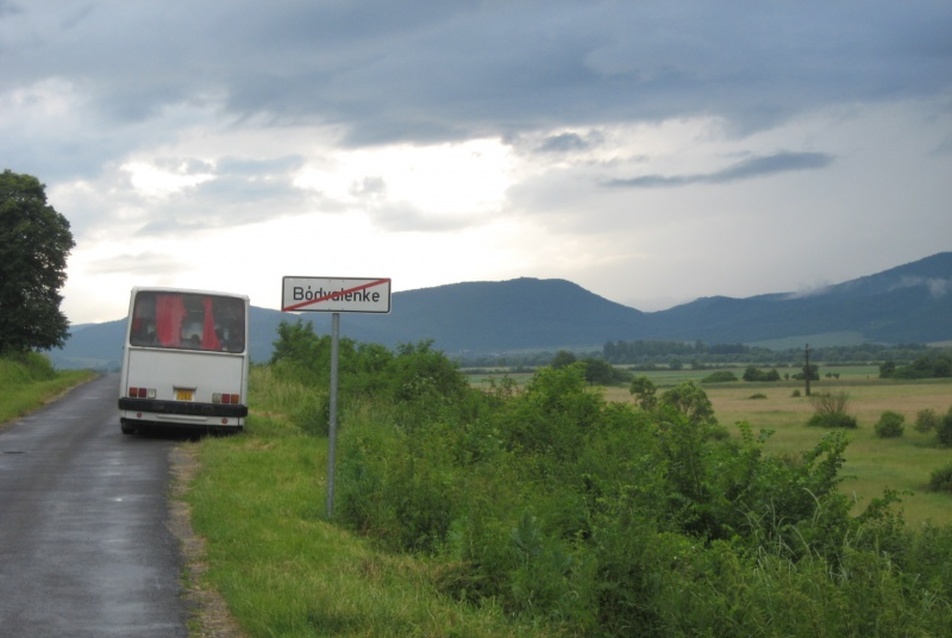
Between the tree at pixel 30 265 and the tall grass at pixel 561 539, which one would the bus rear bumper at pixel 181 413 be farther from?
the tree at pixel 30 265

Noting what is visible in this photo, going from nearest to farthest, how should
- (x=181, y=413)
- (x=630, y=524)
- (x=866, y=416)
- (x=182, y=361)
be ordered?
(x=630, y=524)
(x=181, y=413)
(x=182, y=361)
(x=866, y=416)

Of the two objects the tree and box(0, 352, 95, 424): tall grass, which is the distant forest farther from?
box(0, 352, 95, 424): tall grass

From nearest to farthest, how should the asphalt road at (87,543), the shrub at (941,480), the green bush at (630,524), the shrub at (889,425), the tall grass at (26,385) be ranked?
the asphalt road at (87,543)
the green bush at (630,524)
the tall grass at (26,385)
the shrub at (941,480)
the shrub at (889,425)

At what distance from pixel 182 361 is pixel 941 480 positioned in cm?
6021

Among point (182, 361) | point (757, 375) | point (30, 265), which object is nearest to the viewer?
point (182, 361)

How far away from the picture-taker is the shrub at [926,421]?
9688cm

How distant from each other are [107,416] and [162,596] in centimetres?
2059

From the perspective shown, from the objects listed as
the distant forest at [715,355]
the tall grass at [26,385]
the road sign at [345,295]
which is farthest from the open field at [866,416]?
the road sign at [345,295]

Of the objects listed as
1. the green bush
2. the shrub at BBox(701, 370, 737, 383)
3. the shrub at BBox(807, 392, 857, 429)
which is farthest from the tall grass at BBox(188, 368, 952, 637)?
the shrub at BBox(701, 370, 737, 383)

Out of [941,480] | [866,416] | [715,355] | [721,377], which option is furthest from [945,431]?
[715,355]

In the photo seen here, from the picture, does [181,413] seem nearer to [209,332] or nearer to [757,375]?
[209,332]

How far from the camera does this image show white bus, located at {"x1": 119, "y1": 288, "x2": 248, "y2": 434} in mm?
21141

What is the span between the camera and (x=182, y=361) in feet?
69.5

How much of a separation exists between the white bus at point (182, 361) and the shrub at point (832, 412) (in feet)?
292
